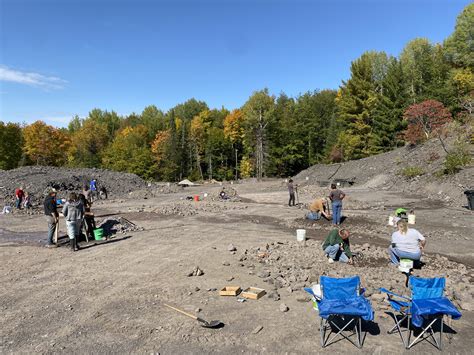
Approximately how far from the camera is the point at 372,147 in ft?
169

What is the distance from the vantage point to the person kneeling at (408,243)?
31.6ft

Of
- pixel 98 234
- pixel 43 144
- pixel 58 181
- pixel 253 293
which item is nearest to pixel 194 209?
pixel 98 234

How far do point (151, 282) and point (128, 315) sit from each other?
6.30 ft

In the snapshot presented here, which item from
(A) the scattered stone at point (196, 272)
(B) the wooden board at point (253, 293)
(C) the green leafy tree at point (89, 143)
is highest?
(C) the green leafy tree at point (89, 143)

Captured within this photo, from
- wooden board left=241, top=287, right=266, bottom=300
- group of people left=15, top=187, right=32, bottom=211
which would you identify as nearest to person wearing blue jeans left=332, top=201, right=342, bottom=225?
wooden board left=241, top=287, right=266, bottom=300

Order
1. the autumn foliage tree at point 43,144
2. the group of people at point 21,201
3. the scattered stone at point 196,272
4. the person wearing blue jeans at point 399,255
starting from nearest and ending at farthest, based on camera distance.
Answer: the person wearing blue jeans at point 399,255 < the scattered stone at point 196,272 < the group of people at point 21,201 < the autumn foliage tree at point 43,144

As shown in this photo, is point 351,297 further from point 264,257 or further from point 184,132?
point 184,132

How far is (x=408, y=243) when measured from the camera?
9.67m

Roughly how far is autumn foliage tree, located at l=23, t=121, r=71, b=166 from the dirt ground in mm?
56889

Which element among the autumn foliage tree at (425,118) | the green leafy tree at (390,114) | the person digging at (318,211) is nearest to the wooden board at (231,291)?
the person digging at (318,211)

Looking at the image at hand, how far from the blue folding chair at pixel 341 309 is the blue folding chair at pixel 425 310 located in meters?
0.64

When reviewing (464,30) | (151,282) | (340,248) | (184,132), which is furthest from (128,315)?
(184,132)

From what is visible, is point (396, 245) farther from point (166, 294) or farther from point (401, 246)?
point (166, 294)

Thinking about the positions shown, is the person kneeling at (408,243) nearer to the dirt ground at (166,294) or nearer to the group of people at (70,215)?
the dirt ground at (166,294)
